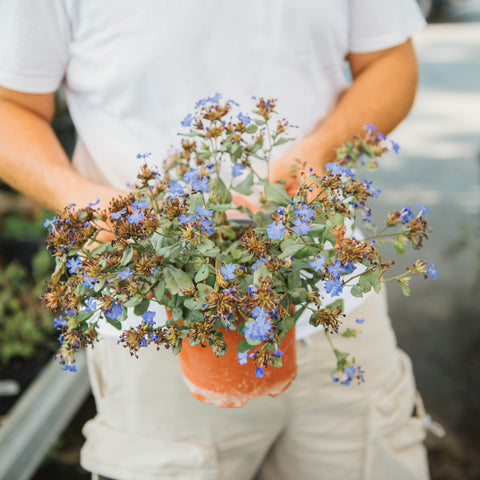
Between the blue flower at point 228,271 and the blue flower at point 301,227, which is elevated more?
Answer: the blue flower at point 301,227

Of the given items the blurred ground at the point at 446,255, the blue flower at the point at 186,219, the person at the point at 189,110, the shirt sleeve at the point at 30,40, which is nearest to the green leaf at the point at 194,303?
the blue flower at the point at 186,219

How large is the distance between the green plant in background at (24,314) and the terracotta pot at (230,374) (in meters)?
1.69

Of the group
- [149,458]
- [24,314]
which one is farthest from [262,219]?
[24,314]

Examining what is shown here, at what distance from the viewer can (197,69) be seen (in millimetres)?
1103

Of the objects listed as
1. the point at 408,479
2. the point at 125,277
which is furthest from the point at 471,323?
the point at 125,277

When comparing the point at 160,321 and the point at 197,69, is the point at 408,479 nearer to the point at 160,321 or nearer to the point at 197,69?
the point at 160,321

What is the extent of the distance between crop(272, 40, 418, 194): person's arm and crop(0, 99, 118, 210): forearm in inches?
15.8

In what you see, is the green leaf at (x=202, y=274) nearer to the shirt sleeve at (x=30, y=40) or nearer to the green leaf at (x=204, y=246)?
the green leaf at (x=204, y=246)

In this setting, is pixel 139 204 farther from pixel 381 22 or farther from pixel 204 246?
pixel 381 22

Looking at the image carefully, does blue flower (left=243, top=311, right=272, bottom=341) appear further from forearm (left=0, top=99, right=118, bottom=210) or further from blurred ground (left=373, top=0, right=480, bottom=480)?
blurred ground (left=373, top=0, right=480, bottom=480)

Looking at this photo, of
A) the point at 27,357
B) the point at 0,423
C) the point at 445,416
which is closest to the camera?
the point at 0,423

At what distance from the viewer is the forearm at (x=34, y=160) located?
1.06 m

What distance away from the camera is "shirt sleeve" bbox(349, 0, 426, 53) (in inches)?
47.1

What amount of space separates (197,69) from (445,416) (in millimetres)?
2220
